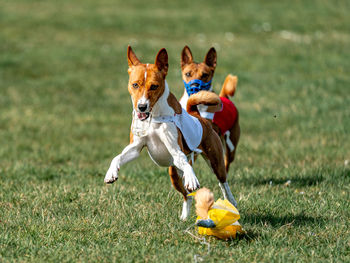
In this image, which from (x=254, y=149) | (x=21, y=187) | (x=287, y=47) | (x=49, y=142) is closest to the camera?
(x=21, y=187)

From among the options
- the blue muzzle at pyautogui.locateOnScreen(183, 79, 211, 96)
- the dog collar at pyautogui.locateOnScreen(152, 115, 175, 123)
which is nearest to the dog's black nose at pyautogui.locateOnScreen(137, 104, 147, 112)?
the dog collar at pyautogui.locateOnScreen(152, 115, 175, 123)

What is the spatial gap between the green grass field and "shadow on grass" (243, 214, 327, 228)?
32mm

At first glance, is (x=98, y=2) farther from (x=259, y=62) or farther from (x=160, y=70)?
(x=160, y=70)

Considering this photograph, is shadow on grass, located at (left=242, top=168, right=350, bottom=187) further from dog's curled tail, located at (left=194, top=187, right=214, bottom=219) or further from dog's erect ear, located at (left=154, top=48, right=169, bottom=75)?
dog's erect ear, located at (left=154, top=48, right=169, bottom=75)

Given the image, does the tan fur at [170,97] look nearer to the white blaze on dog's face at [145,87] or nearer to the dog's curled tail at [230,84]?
the white blaze on dog's face at [145,87]

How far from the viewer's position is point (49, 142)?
11.0 m

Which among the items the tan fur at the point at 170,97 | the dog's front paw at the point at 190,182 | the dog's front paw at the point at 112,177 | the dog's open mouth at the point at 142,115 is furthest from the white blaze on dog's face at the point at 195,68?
the dog's front paw at the point at 112,177

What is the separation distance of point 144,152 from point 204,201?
20.5ft

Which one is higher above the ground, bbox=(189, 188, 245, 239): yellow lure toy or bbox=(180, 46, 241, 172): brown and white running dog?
bbox=(180, 46, 241, 172): brown and white running dog

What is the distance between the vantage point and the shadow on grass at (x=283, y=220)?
529 cm

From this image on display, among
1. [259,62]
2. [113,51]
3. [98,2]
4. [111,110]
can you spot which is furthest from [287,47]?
[98,2]

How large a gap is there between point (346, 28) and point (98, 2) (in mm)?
13297

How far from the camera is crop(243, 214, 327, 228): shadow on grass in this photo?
5.29 meters

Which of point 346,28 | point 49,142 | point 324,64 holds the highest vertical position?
point 346,28
